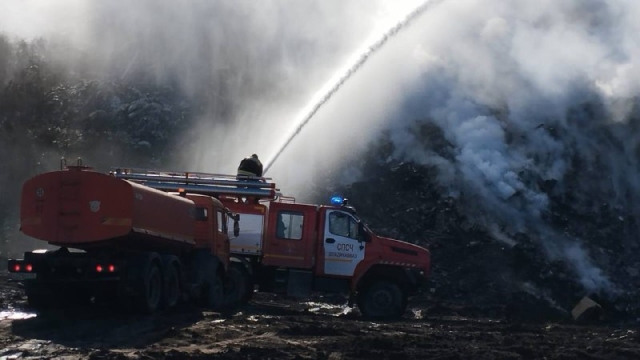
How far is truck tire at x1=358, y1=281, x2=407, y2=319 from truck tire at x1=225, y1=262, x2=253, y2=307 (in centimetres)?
299

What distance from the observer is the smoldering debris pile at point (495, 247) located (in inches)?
1110

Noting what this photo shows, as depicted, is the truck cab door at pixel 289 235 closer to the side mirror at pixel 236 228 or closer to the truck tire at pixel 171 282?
the side mirror at pixel 236 228

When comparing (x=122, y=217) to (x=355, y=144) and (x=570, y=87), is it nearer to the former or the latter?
(x=355, y=144)

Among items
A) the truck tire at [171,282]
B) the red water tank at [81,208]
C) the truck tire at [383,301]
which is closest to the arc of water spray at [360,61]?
the truck tire at [383,301]

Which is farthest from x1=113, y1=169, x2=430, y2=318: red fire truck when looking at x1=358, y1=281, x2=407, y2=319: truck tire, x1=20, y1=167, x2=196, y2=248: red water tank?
x1=20, y1=167, x2=196, y2=248: red water tank

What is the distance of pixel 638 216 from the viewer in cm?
3459

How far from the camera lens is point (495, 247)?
102 ft

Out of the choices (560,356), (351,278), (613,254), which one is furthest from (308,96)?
(560,356)

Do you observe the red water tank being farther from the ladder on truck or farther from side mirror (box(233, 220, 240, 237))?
side mirror (box(233, 220, 240, 237))

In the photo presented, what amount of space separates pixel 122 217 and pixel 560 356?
8583 millimetres

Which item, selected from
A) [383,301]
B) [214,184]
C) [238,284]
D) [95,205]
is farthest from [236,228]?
[95,205]

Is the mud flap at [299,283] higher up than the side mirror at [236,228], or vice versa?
the side mirror at [236,228]

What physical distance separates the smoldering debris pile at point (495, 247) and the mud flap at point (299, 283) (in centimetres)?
570

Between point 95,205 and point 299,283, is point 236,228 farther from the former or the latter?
point 95,205
